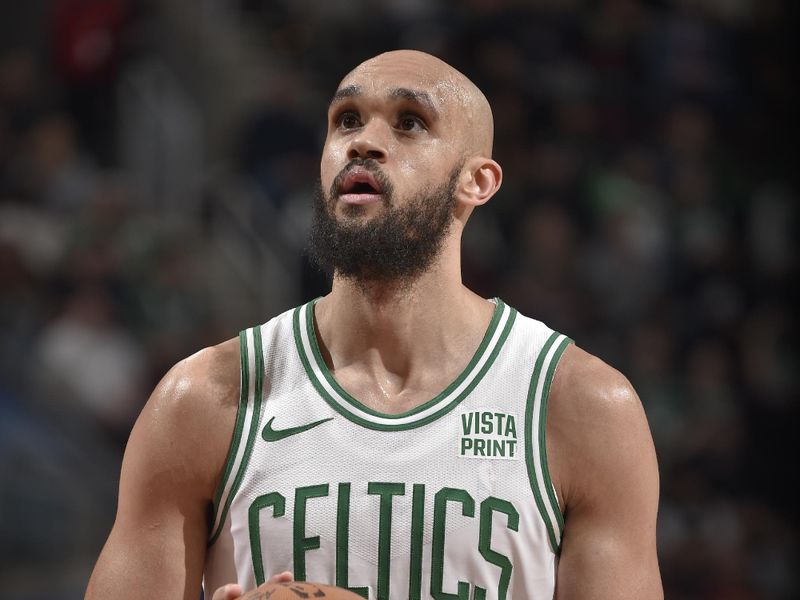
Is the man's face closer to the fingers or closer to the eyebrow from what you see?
the eyebrow

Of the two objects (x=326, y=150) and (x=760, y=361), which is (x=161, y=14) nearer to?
(x=760, y=361)

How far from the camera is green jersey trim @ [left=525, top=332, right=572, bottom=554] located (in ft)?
10.8

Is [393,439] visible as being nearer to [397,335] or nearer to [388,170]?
[397,335]

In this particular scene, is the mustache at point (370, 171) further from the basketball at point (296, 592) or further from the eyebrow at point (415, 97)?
the basketball at point (296, 592)

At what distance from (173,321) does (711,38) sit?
14.7ft

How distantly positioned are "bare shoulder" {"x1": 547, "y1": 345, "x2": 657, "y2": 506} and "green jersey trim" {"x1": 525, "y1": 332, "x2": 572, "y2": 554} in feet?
0.07

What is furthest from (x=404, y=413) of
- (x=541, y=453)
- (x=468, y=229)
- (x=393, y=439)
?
(x=468, y=229)

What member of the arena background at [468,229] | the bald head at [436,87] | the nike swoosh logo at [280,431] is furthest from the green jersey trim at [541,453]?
the arena background at [468,229]

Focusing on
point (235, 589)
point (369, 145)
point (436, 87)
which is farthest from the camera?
point (436, 87)

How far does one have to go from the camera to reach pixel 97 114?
28.8 ft

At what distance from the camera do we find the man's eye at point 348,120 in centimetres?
349

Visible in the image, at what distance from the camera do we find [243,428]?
332cm

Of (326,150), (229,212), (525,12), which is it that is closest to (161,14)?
(229,212)

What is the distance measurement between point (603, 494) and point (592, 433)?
152mm
